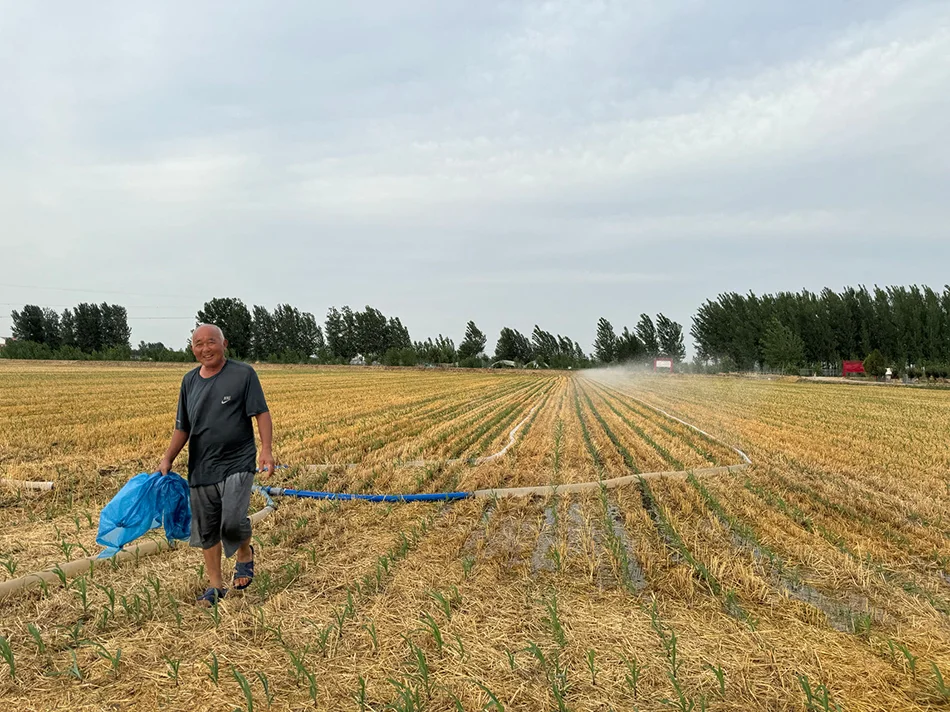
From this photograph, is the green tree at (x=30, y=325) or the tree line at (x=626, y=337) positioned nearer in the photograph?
the tree line at (x=626, y=337)

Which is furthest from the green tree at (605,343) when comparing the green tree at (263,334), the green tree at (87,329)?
the green tree at (87,329)

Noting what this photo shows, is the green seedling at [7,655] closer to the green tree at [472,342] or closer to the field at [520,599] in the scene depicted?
the field at [520,599]

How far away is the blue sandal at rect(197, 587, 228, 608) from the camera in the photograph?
3477 millimetres

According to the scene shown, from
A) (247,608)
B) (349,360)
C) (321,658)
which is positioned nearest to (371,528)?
(247,608)

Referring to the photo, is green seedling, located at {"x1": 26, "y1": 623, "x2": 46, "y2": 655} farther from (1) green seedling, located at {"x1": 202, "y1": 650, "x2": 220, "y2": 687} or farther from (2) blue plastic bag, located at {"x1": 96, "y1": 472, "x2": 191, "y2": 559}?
(1) green seedling, located at {"x1": 202, "y1": 650, "x2": 220, "y2": 687}

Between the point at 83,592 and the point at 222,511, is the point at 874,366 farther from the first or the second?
the point at 83,592

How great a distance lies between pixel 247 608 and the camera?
3.43m

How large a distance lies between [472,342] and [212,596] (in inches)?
3553

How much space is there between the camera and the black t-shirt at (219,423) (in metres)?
3.48

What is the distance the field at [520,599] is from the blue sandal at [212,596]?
69mm

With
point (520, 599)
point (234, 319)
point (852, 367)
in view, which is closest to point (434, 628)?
point (520, 599)

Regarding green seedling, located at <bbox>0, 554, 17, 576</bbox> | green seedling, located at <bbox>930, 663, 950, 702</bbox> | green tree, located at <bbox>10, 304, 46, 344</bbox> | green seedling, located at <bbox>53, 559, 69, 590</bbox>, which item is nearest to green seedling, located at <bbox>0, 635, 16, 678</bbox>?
green seedling, located at <bbox>53, 559, 69, 590</bbox>

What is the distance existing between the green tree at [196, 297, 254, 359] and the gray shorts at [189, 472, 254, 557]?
82.8 metres

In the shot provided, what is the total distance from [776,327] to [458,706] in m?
68.6
